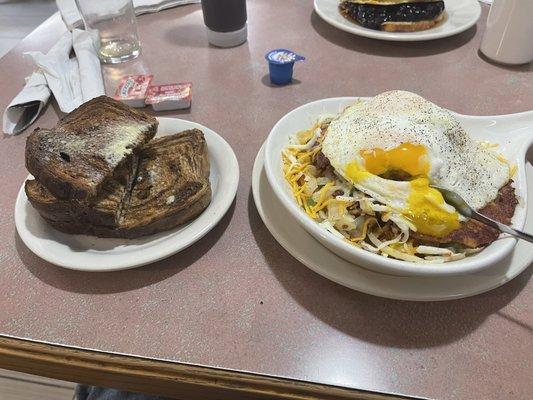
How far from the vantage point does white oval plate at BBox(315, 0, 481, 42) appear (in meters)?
1.69

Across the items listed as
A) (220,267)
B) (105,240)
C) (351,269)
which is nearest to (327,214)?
(351,269)

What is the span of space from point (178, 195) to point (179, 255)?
14 cm

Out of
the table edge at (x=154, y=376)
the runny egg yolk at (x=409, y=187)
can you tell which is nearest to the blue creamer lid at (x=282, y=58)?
the runny egg yolk at (x=409, y=187)

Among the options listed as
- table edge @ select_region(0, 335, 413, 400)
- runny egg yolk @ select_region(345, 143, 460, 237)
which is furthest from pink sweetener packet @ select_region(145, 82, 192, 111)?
table edge @ select_region(0, 335, 413, 400)

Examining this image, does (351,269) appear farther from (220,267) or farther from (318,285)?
(220,267)

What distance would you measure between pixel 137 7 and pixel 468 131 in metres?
1.65

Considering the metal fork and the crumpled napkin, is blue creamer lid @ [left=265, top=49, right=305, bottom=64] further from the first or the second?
Result: the metal fork

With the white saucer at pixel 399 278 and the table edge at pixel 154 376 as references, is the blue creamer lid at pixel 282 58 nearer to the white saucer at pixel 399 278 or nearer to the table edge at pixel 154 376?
the white saucer at pixel 399 278

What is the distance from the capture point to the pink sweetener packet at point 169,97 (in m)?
1.44

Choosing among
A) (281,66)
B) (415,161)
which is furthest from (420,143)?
(281,66)

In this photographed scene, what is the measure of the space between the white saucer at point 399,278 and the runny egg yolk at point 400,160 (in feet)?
0.69

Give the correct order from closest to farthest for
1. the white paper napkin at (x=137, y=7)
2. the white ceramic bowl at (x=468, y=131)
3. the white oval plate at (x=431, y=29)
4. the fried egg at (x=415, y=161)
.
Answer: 1. the white ceramic bowl at (x=468, y=131)
2. the fried egg at (x=415, y=161)
3. the white oval plate at (x=431, y=29)
4. the white paper napkin at (x=137, y=7)

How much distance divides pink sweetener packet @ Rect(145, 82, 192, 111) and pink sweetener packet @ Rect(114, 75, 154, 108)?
0.02m

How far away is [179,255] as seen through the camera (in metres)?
1.00
